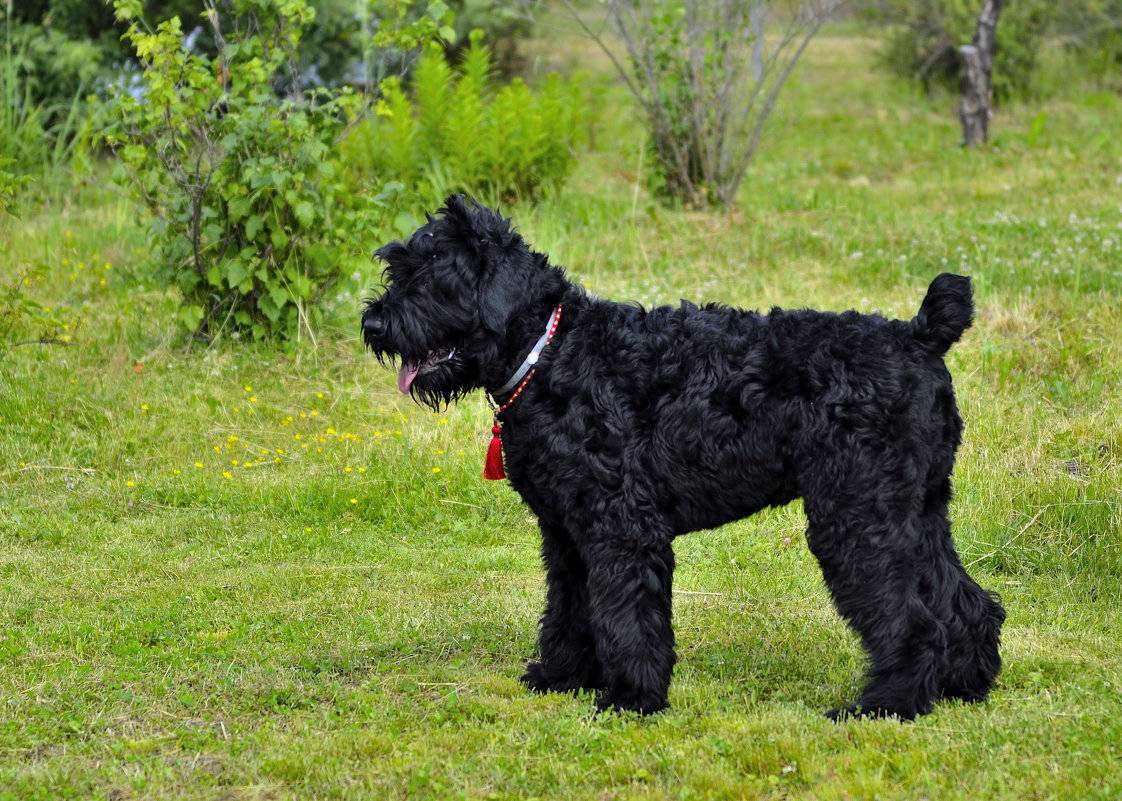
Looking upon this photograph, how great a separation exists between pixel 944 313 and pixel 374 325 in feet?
6.70

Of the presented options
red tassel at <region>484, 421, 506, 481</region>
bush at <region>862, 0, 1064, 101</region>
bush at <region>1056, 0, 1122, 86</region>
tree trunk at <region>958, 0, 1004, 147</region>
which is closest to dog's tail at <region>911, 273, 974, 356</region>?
red tassel at <region>484, 421, 506, 481</region>

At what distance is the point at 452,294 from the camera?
16.2 ft

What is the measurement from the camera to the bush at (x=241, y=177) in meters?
9.00

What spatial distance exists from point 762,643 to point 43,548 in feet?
12.8

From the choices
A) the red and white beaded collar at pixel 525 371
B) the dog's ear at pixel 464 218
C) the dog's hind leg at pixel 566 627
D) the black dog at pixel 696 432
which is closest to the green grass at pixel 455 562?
the dog's hind leg at pixel 566 627

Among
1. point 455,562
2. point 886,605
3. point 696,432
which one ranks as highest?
point 696,432

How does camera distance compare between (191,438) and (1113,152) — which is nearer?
(191,438)

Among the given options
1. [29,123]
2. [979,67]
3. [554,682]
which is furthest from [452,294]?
[979,67]

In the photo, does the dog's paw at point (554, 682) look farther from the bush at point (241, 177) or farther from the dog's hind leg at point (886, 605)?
the bush at point (241, 177)

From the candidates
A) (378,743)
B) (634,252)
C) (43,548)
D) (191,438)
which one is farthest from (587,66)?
(378,743)

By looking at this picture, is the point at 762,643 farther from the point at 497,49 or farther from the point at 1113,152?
the point at 497,49

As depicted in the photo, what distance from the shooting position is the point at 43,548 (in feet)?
23.6

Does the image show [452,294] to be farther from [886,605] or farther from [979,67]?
[979,67]

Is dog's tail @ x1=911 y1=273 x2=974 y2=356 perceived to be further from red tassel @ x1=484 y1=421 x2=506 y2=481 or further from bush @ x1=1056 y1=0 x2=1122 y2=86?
bush @ x1=1056 y1=0 x2=1122 y2=86
